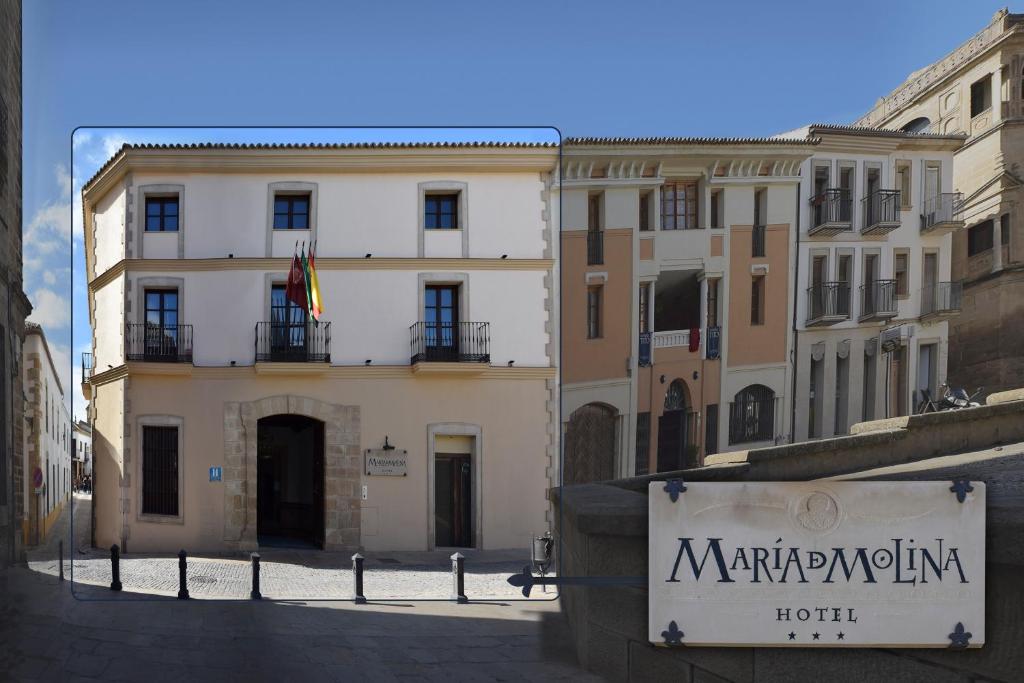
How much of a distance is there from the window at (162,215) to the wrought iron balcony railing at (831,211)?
66.8 inches

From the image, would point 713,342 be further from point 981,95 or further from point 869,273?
point 981,95

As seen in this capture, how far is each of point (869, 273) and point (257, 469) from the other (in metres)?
1.71

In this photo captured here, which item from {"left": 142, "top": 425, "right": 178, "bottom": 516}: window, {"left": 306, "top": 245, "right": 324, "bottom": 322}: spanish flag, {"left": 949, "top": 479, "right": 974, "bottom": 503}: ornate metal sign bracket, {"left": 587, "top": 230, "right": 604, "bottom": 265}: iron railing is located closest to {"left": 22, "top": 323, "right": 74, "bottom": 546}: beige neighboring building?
{"left": 142, "top": 425, "right": 178, "bottom": 516}: window

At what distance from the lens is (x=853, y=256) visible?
2029 mm

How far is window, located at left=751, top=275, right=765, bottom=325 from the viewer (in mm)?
2020

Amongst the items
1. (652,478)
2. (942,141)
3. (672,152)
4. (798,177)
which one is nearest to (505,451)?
(652,478)

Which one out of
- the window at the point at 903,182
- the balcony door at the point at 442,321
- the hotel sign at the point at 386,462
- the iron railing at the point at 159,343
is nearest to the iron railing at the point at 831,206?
the window at the point at 903,182

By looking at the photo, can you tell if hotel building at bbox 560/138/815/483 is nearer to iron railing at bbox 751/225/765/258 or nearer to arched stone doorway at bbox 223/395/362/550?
iron railing at bbox 751/225/765/258

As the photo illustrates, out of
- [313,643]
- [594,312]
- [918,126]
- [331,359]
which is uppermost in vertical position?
[918,126]

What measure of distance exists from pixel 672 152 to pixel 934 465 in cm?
115

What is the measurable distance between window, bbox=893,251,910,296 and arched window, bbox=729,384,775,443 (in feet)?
1.52

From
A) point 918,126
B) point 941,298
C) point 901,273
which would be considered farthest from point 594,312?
point 918,126

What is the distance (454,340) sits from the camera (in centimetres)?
186

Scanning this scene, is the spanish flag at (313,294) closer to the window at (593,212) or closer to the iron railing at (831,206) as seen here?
the window at (593,212)
